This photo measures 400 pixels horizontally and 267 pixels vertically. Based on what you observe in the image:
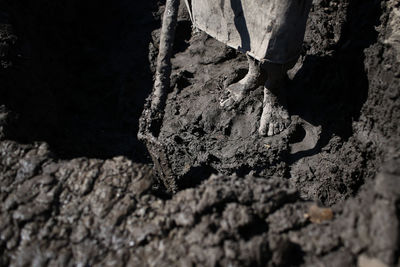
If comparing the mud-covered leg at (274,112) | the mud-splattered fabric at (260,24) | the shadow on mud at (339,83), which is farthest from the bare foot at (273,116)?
the mud-splattered fabric at (260,24)

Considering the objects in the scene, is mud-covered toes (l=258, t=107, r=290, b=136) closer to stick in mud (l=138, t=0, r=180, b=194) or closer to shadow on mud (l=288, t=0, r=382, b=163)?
shadow on mud (l=288, t=0, r=382, b=163)

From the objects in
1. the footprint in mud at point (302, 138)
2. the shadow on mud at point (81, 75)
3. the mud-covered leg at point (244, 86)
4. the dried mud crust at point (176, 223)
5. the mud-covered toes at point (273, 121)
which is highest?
the shadow on mud at point (81, 75)

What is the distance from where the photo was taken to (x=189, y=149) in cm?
272

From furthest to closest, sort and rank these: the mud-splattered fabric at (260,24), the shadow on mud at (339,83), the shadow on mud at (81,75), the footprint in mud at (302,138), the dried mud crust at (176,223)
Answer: the footprint in mud at (302,138) < the shadow on mud at (339,83) < the shadow on mud at (81,75) < the mud-splattered fabric at (260,24) < the dried mud crust at (176,223)

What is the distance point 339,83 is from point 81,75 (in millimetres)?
2416

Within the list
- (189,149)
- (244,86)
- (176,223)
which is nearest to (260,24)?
(244,86)

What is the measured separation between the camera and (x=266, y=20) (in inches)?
79.8

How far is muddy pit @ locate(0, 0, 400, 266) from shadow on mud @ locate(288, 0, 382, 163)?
0.01 meters

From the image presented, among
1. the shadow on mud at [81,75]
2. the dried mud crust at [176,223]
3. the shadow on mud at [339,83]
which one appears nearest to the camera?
the dried mud crust at [176,223]

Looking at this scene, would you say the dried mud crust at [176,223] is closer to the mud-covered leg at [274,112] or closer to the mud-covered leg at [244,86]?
the mud-covered leg at [274,112]

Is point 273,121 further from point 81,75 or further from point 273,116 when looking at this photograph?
point 81,75

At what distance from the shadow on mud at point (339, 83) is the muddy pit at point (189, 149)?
11mm

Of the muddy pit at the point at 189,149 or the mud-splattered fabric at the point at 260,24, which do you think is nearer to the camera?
the muddy pit at the point at 189,149

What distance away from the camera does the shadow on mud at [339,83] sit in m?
2.39
